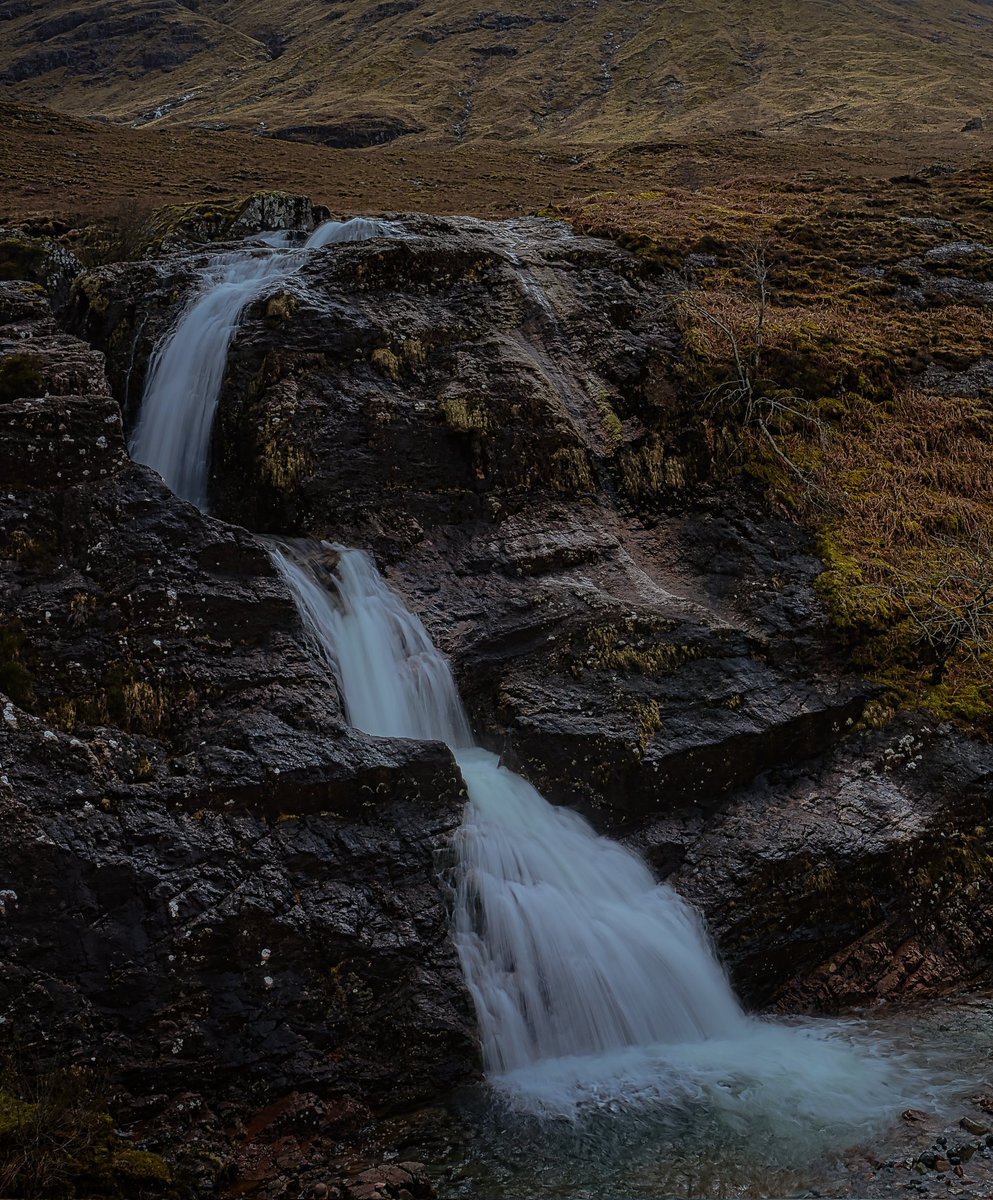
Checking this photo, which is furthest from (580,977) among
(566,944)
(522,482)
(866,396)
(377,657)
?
(866,396)

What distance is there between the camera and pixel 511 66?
88.6m

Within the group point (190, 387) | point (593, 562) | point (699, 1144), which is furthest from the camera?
point (190, 387)

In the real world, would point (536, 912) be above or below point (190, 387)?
below

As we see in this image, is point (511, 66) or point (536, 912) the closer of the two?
point (536, 912)

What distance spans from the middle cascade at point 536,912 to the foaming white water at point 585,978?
0.05ft

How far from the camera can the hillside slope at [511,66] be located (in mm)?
64938

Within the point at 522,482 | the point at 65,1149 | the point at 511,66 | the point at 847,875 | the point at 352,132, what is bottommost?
the point at 847,875

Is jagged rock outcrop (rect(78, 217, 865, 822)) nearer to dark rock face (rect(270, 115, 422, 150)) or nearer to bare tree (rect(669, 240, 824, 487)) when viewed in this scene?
bare tree (rect(669, 240, 824, 487))

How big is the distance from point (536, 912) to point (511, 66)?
321 feet

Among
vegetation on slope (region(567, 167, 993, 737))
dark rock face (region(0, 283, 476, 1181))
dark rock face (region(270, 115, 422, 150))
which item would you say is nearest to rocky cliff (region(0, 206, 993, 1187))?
dark rock face (region(0, 283, 476, 1181))

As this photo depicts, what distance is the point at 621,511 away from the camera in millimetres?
12359

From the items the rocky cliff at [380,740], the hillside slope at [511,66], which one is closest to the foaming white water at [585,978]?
the rocky cliff at [380,740]

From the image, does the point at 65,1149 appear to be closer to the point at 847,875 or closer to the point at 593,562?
the point at 847,875

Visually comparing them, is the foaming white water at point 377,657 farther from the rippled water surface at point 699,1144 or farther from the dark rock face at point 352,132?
the dark rock face at point 352,132
